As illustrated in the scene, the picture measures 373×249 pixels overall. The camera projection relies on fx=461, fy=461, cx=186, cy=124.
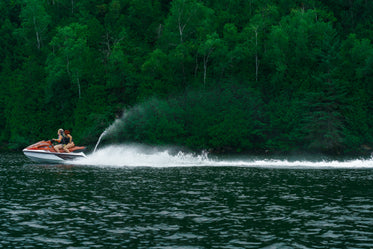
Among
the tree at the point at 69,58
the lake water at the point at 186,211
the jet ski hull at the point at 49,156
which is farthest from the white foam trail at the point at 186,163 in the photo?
the tree at the point at 69,58

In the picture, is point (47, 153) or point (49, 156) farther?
point (49, 156)

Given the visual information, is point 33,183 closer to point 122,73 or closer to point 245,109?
point 245,109

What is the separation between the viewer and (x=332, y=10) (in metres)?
93.2

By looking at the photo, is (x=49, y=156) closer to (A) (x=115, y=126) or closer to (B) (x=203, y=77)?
(A) (x=115, y=126)

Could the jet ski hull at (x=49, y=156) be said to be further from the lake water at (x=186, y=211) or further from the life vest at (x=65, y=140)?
the lake water at (x=186, y=211)

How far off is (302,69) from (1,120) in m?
57.8

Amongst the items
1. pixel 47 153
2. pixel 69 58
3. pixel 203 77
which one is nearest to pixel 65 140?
pixel 47 153

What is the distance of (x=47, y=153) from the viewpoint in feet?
143

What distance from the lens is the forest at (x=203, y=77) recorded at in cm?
7031

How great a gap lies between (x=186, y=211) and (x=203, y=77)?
215 ft

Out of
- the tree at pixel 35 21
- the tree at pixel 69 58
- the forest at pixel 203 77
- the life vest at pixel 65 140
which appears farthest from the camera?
the tree at pixel 35 21

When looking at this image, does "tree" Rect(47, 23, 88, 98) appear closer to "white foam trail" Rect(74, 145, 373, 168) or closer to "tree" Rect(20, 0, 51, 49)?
"tree" Rect(20, 0, 51, 49)

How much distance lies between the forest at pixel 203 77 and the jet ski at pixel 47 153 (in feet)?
87.9

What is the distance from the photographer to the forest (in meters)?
70.3
